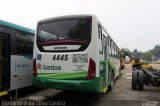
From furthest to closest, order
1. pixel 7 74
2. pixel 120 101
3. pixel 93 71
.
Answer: pixel 120 101
pixel 7 74
pixel 93 71

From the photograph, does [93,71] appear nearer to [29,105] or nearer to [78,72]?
[78,72]

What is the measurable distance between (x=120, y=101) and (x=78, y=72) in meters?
2.77

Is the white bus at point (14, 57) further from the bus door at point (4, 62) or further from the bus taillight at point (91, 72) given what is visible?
the bus taillight at point (91, 72)

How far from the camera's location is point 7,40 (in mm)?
9492

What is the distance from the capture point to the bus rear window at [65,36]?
859 centimetres

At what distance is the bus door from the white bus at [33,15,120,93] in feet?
3.37

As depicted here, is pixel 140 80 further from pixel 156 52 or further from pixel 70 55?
pixel 156 52

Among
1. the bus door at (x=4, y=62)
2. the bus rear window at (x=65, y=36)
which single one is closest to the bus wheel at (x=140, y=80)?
the bus rear window at (x=65, y=36)

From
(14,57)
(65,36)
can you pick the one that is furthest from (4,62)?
(65,36)

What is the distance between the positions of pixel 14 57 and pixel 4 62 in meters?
0.61

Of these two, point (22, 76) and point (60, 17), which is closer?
point (60, 17)

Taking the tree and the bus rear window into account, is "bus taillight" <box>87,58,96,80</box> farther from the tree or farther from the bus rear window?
the tree

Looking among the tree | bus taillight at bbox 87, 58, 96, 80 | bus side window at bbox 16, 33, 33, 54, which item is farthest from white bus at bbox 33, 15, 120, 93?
the tree

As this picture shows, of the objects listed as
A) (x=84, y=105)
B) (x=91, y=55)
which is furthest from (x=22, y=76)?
(x=91, y=55)
